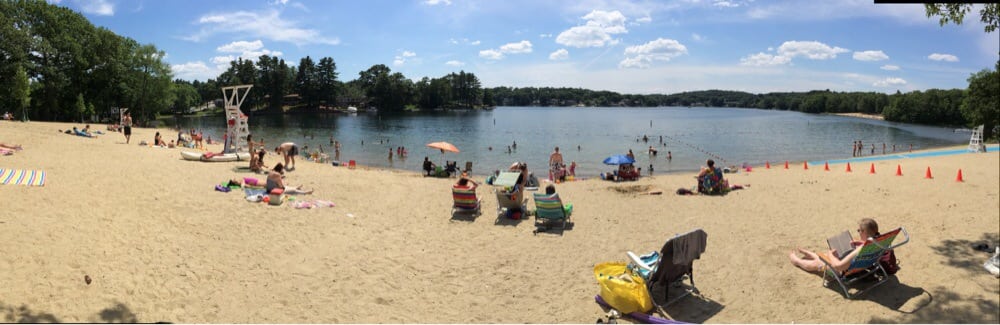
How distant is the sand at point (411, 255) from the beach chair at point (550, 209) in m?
0.37

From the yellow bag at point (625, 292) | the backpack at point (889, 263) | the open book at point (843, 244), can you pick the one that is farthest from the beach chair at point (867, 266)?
the yellow bag at point (625, 292)

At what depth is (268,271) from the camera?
264 inches

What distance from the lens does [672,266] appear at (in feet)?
19.2

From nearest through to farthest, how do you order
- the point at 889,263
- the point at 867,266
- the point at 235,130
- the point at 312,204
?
the point at 867,266
the point at 889,263
the point at 312,204
the point at 235,130

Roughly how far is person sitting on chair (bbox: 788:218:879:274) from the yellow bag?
2.46 metres

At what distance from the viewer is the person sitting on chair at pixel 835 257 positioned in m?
5.93

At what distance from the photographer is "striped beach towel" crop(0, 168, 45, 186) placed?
8961 millimetres

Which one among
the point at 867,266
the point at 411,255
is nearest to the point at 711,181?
the point at 867,266

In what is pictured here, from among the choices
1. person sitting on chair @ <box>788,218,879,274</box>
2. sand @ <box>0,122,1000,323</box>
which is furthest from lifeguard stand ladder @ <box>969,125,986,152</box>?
person sitting on chair @ <box>788,218,879,274</box>

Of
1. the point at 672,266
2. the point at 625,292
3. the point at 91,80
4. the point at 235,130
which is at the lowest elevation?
the point at 625,292

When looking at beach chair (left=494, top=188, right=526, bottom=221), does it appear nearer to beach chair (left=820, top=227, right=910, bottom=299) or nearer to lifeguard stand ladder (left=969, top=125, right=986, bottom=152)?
beach chair (left=820, top=227, right=910, bottom=299)

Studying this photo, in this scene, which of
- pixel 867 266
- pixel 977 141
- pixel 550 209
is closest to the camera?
pixel 867 266

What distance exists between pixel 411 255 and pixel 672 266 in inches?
162

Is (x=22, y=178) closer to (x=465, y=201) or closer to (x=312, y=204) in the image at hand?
(x=312, y=204)
